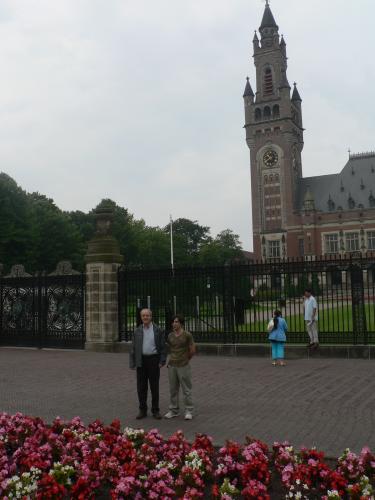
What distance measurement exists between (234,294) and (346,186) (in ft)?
243

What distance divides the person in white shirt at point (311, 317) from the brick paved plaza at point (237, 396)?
0.55 m

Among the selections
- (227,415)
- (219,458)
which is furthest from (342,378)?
(219,458)

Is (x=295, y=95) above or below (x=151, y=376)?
above

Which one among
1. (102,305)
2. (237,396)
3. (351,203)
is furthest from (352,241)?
(237,396)

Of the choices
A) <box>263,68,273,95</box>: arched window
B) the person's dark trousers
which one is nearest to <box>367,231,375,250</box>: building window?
<box>263,68,273,95</box>: arched window

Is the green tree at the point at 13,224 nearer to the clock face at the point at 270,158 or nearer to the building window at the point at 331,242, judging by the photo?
the clock face at the point at 270,158

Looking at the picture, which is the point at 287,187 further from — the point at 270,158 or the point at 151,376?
the point at 151,376

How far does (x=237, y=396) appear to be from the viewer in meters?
9.53

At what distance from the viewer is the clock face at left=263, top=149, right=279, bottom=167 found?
85.2 meters

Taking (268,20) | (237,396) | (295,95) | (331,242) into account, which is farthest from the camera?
(295,95)

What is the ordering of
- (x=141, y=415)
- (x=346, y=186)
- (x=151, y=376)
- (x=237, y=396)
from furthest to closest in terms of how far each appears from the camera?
(x=346, y=186), (x=237, y=396), (x=151, y=376), (x=141, y=415)

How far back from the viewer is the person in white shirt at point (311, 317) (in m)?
14.1

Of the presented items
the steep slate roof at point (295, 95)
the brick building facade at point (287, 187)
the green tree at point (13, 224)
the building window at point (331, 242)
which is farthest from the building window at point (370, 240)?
the green tree at point (13, 224)

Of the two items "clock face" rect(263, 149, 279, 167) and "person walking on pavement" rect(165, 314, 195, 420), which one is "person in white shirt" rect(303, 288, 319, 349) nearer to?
"person walking on pavement" rect(165, 314, 195, 420)
